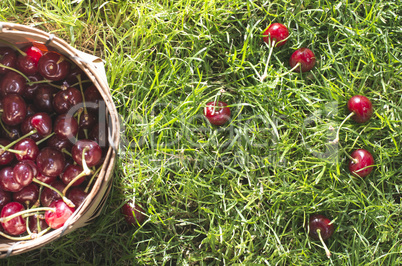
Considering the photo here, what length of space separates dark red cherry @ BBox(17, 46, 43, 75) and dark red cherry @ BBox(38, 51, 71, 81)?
67 mm

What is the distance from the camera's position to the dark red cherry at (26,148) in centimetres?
169

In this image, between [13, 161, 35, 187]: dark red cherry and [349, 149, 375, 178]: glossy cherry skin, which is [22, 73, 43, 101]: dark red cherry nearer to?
[13, 161, 35, 187]: dark red cherry

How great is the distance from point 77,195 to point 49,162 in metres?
0.19

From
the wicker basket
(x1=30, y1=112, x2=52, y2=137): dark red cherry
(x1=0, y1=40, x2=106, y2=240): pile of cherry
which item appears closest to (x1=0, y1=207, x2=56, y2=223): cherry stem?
(x1=0, y1=40, x2=106, y2=240): pile of cherry

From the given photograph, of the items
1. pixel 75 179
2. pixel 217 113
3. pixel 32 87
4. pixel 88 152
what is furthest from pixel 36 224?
pixel 217 113

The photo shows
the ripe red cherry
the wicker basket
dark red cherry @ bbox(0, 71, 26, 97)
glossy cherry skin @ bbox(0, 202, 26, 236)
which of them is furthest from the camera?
the ripe red cherry

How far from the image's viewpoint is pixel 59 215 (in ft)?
5.26

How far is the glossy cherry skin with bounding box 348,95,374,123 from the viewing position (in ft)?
6.23

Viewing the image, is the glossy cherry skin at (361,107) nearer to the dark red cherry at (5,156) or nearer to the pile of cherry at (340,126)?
the pile of cherry at (340,126)

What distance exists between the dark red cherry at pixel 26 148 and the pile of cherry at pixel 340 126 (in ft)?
2.80

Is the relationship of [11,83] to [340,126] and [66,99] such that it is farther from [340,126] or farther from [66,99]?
[340,126]

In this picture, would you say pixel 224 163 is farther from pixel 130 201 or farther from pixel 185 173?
pixel 130 201

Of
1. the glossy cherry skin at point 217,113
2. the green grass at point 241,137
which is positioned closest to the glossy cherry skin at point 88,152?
the green grass at point 241,137

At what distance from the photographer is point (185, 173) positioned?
1935 mm
